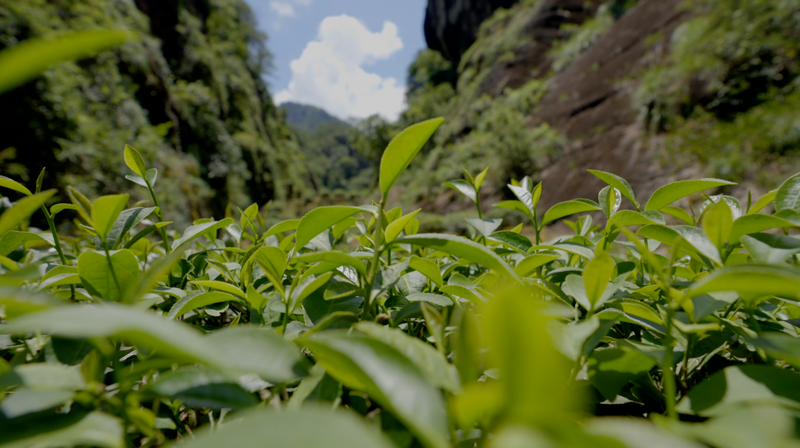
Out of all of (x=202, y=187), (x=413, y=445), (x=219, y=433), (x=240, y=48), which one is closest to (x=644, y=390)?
(x=413, y=445)

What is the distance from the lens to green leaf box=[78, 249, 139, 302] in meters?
0.32

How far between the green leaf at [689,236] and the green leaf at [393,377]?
217 millimetres

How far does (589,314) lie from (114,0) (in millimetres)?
9414

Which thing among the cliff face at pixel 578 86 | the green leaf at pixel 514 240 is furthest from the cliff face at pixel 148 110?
the cliff face at pixel 578 86

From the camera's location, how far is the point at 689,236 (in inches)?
11.7

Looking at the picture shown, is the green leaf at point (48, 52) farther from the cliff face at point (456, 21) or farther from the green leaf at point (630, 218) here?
the cliff face at point (456, 21)

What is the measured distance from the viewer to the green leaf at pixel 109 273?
0.32 meters

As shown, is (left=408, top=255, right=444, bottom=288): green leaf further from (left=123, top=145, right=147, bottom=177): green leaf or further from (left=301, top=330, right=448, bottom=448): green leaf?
(left=123, top=145, right=147, bottom=177): green leaf

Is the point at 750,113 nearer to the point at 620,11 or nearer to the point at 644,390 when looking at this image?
the point at 644,390

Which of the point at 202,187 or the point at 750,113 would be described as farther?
the point at 202,187

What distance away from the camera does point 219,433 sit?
12 centimetres

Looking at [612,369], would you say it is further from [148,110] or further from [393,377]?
[148,110]

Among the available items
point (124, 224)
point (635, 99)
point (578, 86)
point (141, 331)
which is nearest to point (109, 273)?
point (124, 224)

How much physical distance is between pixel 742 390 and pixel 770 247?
0.15 m
